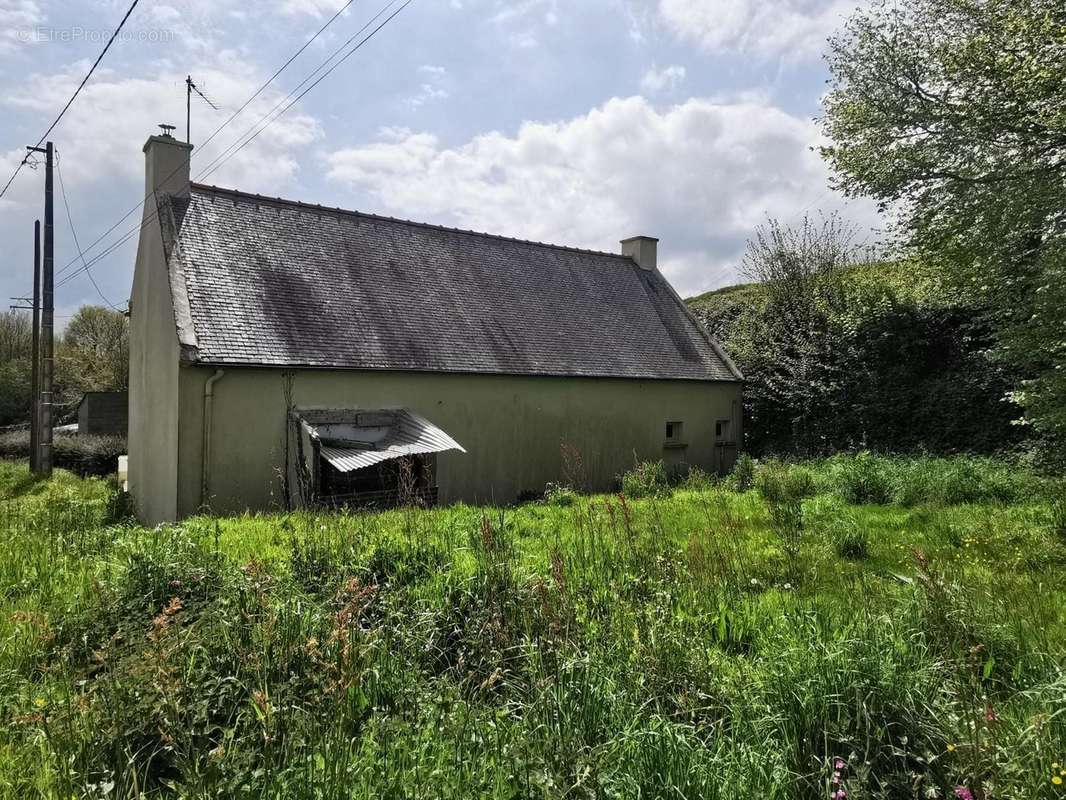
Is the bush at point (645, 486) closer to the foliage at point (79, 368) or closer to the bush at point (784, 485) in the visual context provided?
the bush at point (784, 485)

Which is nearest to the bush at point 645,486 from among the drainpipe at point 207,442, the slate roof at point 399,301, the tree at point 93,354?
the slate roof at point 399,301

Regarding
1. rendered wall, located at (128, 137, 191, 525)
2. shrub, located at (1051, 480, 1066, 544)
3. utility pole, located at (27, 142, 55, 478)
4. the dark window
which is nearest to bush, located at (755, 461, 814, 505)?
shrub, located at (1051, 480, 1066, 544)

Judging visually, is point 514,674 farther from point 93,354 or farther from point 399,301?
point 93,354

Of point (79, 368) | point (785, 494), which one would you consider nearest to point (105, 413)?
point (79, 368)

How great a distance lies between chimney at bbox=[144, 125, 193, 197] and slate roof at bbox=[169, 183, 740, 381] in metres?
0.41

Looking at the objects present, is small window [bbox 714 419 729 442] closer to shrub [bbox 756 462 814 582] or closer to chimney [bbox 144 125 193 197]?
shrub [bbox 756 462 814 582]

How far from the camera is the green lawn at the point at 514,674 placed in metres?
2.93

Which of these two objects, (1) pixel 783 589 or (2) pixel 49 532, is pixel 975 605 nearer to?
(1) pixel 783 589

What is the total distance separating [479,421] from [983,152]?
12338mm

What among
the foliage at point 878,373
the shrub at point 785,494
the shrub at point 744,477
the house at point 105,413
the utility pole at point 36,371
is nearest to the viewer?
the shrub at point 785,494

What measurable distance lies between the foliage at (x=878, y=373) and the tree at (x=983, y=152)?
1499 mm

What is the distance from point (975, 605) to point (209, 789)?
4.92 m

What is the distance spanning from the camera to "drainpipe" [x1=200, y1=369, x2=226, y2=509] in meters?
11.7

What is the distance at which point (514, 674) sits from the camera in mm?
4172
